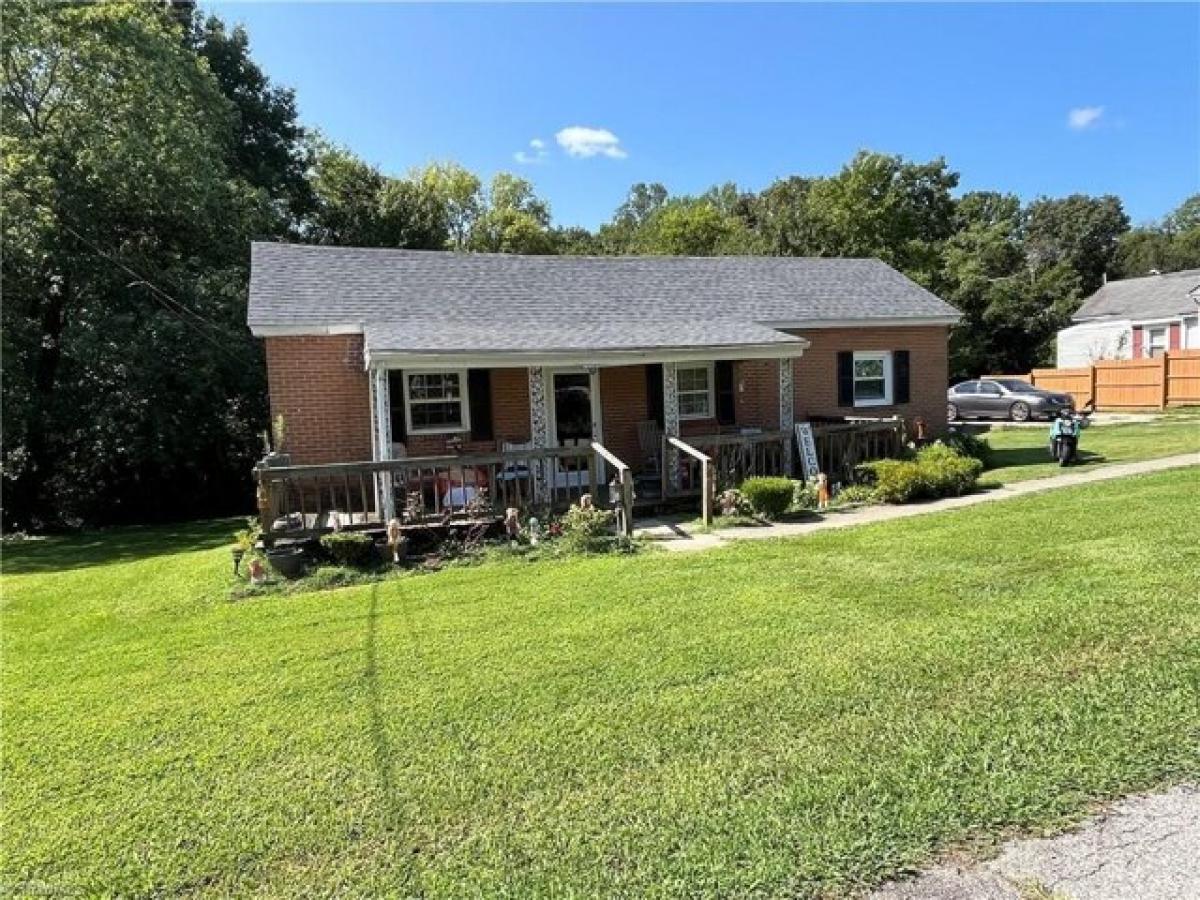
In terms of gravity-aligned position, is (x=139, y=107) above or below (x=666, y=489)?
above

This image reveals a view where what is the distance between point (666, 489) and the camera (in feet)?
39.4

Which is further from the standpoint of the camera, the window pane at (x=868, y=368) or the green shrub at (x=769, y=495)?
the window pane at (x=868, y=368)

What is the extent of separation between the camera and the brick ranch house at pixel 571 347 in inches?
484

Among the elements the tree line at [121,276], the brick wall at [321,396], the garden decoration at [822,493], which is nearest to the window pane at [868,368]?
the garden decoration at [822,493]

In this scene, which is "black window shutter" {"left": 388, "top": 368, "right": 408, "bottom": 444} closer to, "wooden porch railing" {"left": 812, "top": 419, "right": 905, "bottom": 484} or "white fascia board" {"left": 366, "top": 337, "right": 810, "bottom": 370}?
"white fascia board" {"left": 366, "top": 337, "right": 810, "bottom": 370}

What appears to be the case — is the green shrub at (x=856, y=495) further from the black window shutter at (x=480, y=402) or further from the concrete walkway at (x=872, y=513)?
the black window shutter at (x=480, y=402)

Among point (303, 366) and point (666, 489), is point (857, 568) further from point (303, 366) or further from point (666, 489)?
point (303, 366)

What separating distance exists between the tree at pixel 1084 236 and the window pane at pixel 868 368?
160 feet

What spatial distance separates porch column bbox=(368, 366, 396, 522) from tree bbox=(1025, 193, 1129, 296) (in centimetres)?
5893

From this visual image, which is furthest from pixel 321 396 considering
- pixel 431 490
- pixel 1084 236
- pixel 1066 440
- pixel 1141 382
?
pixel 1084 236

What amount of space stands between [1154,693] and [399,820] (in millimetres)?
4240

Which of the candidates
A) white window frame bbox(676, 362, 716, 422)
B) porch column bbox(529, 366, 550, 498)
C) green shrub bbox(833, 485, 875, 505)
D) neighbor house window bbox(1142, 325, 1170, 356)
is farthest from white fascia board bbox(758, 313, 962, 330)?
neighbor house window bbox(1142, 325, 1170, 356)

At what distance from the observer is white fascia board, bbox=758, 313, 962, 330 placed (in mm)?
15742

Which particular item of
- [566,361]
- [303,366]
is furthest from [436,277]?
[566,361]
